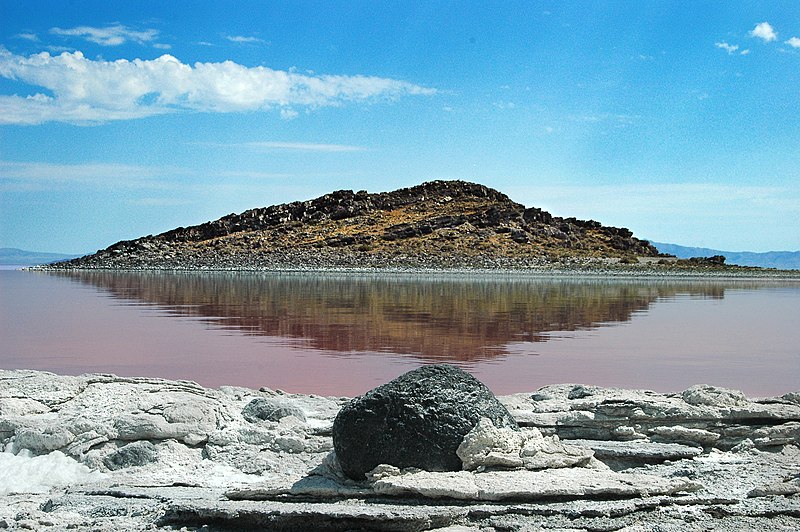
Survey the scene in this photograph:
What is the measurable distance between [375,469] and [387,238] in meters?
92.4

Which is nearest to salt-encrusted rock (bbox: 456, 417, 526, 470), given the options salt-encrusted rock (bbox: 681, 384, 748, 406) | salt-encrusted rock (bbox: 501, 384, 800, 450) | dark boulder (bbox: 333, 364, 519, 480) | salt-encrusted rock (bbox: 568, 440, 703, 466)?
dark boulder (bbox: 333, 364, 519, 480)

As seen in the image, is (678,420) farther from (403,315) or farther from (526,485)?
(403,315)

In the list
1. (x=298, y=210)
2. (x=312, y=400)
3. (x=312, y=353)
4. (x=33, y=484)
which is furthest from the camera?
(x=298, y=210)

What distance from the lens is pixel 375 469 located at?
6613mm

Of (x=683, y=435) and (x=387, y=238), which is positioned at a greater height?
(x=387, y=238)

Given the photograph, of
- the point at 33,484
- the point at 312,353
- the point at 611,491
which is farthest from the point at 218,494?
the point at 312,353

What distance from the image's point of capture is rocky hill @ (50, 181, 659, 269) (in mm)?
85375

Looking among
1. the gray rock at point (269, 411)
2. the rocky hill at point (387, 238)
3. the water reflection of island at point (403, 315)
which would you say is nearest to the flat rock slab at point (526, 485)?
the gray rock at point (269, 411)

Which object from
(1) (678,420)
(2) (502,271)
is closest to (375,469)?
(1) (678,420)

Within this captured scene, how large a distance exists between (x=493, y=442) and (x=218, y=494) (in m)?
2.20

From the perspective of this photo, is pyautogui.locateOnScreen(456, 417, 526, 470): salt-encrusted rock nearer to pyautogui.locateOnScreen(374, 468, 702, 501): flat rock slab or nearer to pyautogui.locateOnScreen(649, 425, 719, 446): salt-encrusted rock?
pyautogui.locateOnScreen(374, 468, 702, 501): flat rock slab

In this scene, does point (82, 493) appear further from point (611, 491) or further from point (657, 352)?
point (657, 352)

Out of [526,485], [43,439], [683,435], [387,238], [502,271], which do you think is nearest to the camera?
[526,485]

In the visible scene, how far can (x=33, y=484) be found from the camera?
702 cm
